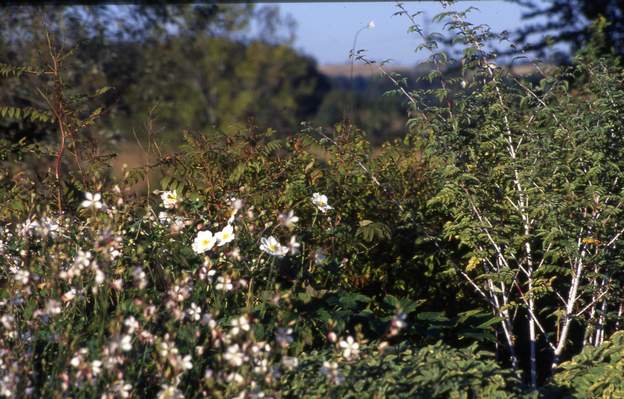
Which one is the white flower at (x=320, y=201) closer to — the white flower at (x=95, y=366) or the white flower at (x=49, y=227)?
the white flower at (x=49, y=227)

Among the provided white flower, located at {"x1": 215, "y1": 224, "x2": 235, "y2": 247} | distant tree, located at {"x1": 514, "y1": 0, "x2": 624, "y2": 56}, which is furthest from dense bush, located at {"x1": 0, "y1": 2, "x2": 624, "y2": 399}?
distant tree, located at {"x1": 514, "y1": 0, "x2": 624, "y2": 56}

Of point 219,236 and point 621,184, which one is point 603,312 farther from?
point 219,236

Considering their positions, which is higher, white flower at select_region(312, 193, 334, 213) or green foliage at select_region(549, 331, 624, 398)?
white flower at select_region(312, 193, 334, 213)

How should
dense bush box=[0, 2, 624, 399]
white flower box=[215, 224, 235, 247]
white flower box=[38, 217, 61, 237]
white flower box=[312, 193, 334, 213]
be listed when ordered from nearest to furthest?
dense bush box=[0, 2, 624, 399]
white flower box=[38, 217, 61, 237]
white flower box=[215, 224, 235, 247]
white flower box=[312, 193, 334, 213]

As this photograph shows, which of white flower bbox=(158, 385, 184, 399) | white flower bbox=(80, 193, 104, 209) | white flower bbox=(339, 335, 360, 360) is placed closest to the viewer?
white flower bbox=(158, 385, 184, 399)

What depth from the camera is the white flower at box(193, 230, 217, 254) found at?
379 cm

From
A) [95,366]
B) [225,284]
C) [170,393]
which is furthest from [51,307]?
[225,284]

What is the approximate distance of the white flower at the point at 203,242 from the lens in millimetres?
3785

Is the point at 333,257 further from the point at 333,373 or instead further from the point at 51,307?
the point at 51,307

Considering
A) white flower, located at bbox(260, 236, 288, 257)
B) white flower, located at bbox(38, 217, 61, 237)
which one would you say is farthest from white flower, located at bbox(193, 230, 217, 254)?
white flower, located at bbox(38, 217, 61, 237)

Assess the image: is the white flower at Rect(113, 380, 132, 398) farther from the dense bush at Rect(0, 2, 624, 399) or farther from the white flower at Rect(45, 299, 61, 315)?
the white flower at Rect(45, 299, 61, 315)

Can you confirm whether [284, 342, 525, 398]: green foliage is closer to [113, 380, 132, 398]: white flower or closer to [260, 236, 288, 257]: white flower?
[260, 236, 288, 257]: white flower

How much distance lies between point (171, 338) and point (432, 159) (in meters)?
1.86

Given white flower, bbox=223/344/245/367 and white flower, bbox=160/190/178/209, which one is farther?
white flower, bbox=160/190/178/209
